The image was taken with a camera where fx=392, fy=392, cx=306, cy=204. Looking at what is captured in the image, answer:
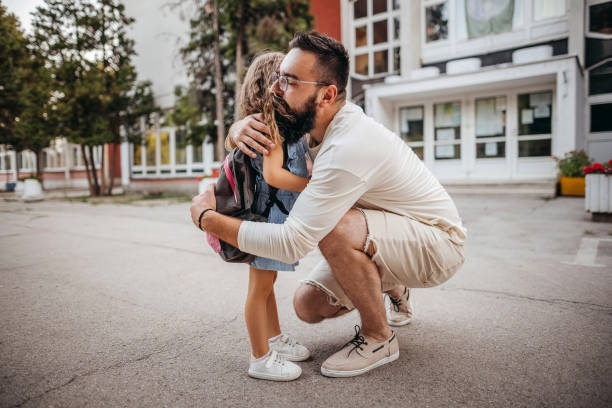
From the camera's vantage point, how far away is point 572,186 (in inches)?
397

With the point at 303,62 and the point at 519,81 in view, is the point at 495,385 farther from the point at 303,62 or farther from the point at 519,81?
the point at 519,81

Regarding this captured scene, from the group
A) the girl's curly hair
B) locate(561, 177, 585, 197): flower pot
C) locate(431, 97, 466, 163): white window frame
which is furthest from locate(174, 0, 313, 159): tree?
the girl's curly hair

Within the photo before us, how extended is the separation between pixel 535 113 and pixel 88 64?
15.1 metres

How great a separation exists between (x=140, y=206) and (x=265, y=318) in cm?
1039

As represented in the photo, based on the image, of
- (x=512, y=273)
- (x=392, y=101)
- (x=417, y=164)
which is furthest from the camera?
(x=392, y=101)

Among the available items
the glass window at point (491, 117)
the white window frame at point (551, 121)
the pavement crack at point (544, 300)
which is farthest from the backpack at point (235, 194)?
the glass window at point (491, 117)

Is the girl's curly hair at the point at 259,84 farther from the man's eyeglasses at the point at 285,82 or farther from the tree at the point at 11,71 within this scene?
the tree at the point at 11,71

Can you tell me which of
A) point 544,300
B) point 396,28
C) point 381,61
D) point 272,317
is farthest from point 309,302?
point 396,28

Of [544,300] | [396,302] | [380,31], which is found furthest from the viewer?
[380,31]

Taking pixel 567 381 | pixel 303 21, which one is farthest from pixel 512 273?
pixel 303 21

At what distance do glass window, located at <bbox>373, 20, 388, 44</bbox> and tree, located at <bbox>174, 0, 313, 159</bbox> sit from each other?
4592 millimetres

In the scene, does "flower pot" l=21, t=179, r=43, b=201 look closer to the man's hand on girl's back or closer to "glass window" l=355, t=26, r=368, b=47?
"glass window" l=355, t=26, r=368, b=47

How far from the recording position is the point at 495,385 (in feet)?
Answer: 5.81

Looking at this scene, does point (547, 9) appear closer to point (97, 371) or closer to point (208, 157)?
point (208, 157)
